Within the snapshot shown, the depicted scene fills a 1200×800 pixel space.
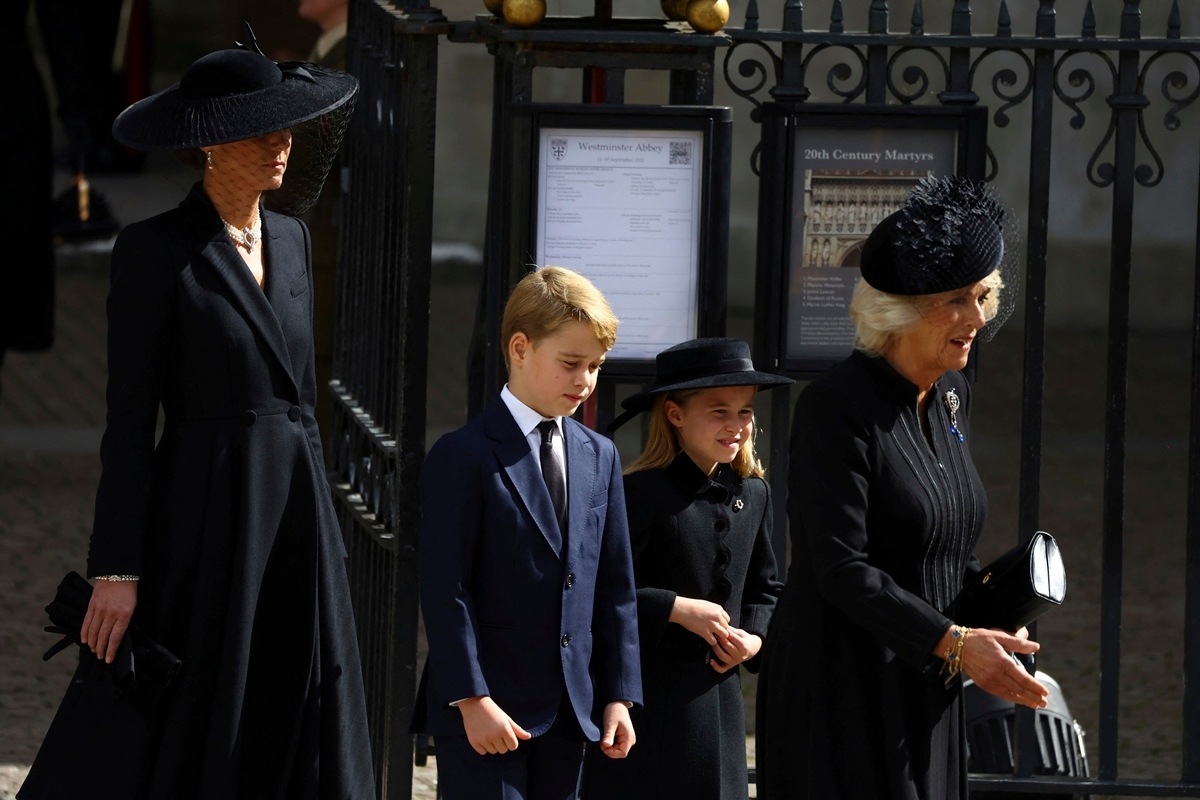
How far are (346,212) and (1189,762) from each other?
9.00ft

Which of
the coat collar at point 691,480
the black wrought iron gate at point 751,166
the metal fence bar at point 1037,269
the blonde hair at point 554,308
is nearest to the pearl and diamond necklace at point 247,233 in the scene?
the blonde hair at point 554,308

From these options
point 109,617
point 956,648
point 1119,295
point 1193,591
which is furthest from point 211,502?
point 1193,591

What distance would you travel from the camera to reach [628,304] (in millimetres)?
4504

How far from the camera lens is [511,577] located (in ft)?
12.0

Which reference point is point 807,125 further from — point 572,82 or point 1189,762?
point 572,82

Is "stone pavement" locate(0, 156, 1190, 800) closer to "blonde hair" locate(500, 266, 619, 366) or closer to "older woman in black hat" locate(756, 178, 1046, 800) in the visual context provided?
"blonde hair" locate(500, 266, 619, 366)

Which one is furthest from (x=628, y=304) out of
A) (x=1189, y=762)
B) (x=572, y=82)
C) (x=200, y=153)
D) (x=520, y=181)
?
(x=572, y=82)

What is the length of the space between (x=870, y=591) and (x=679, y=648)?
1.96 feet


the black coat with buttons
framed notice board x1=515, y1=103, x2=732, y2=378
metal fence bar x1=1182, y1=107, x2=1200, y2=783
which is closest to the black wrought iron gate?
metal fence bar x1=1182, y1=107, x2=1200, y2=783

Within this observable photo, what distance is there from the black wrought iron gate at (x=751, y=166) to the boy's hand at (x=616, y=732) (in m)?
0.99

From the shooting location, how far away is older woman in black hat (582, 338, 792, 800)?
402 cm

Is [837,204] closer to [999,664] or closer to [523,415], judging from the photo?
[523,415]

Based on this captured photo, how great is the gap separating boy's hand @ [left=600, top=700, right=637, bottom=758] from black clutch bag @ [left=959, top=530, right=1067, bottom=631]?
2.21 feet

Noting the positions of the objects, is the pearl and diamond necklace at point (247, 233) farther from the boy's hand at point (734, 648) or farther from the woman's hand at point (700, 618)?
the boy's hand at point (734, 648)
